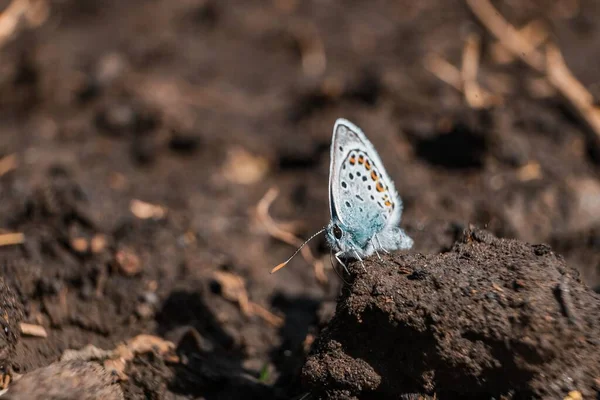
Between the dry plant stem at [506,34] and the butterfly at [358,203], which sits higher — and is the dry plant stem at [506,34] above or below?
above

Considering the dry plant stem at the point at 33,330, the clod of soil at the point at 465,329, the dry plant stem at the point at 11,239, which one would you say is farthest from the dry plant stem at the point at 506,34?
the dry plant stem at the point at 33,330

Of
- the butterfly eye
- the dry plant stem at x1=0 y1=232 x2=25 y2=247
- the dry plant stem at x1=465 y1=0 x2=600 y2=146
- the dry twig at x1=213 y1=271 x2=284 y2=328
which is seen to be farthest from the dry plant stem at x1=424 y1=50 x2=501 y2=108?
the dry plant stem at x1=0 y1=232 x2=25 y2=247

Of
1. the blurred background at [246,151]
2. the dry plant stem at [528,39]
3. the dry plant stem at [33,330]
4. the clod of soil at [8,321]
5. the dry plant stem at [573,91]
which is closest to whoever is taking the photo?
the clod of soil at [8,321]

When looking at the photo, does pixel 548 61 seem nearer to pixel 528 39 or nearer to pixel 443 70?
pixel 528 39

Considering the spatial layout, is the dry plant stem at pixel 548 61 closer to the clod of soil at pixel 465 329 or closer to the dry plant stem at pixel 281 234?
the dry plant stem at pixel 281 234

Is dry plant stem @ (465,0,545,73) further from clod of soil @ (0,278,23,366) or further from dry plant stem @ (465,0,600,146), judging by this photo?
clod of soil @ (0,278,23,366)

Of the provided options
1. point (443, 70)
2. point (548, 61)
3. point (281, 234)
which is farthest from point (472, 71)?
point (281, 234)

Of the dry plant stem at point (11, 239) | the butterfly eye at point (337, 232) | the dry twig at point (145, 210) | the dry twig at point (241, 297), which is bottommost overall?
the dry plant stem at point (11, 239)
